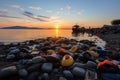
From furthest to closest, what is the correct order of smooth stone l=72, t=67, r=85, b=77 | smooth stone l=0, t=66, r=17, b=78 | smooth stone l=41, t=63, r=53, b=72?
smooth stone l=41, t=63, r=53, b=72 → smooth stone l=72, t=67, r=85, b=77 → smooth stone l=0, t=66, r=17, b=78

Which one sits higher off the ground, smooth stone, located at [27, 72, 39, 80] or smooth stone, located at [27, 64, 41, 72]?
smooth stone, located at [27, 64, 41, 72]

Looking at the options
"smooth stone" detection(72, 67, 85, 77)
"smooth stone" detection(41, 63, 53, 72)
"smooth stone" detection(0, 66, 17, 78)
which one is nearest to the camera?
"smooth stone" detection(0, 66, 17, 78)

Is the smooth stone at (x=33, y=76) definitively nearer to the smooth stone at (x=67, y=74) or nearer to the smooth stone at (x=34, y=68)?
the smooth stone at (x=34, y=68)

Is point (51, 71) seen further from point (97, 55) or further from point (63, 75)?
point (97, 55)

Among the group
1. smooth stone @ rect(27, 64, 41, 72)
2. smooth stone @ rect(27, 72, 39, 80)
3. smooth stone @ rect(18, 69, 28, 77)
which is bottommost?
smooth stone @ rect(27, 72, 39, 80)

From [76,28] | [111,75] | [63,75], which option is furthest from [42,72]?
[76,28]

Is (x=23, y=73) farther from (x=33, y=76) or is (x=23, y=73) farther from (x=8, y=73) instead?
(x=8, y=73)

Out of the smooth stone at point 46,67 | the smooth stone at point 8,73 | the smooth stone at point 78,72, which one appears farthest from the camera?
the smooth stone at point 46,67

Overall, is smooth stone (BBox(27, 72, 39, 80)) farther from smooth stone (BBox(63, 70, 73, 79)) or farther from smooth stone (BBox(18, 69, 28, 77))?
smooth stone (BBox(63, 70, 73, 79))

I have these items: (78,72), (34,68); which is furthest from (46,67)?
(78,72)

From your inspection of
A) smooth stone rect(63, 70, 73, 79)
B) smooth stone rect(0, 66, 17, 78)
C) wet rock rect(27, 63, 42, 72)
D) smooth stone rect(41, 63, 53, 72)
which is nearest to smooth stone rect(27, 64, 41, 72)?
wet rock rect(27, 63, 42, 72)

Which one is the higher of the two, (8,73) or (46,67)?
(46,67)

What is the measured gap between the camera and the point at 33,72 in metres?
7.18

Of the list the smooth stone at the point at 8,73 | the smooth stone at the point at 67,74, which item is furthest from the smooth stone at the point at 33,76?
the smooth stone at the point at 67,74
